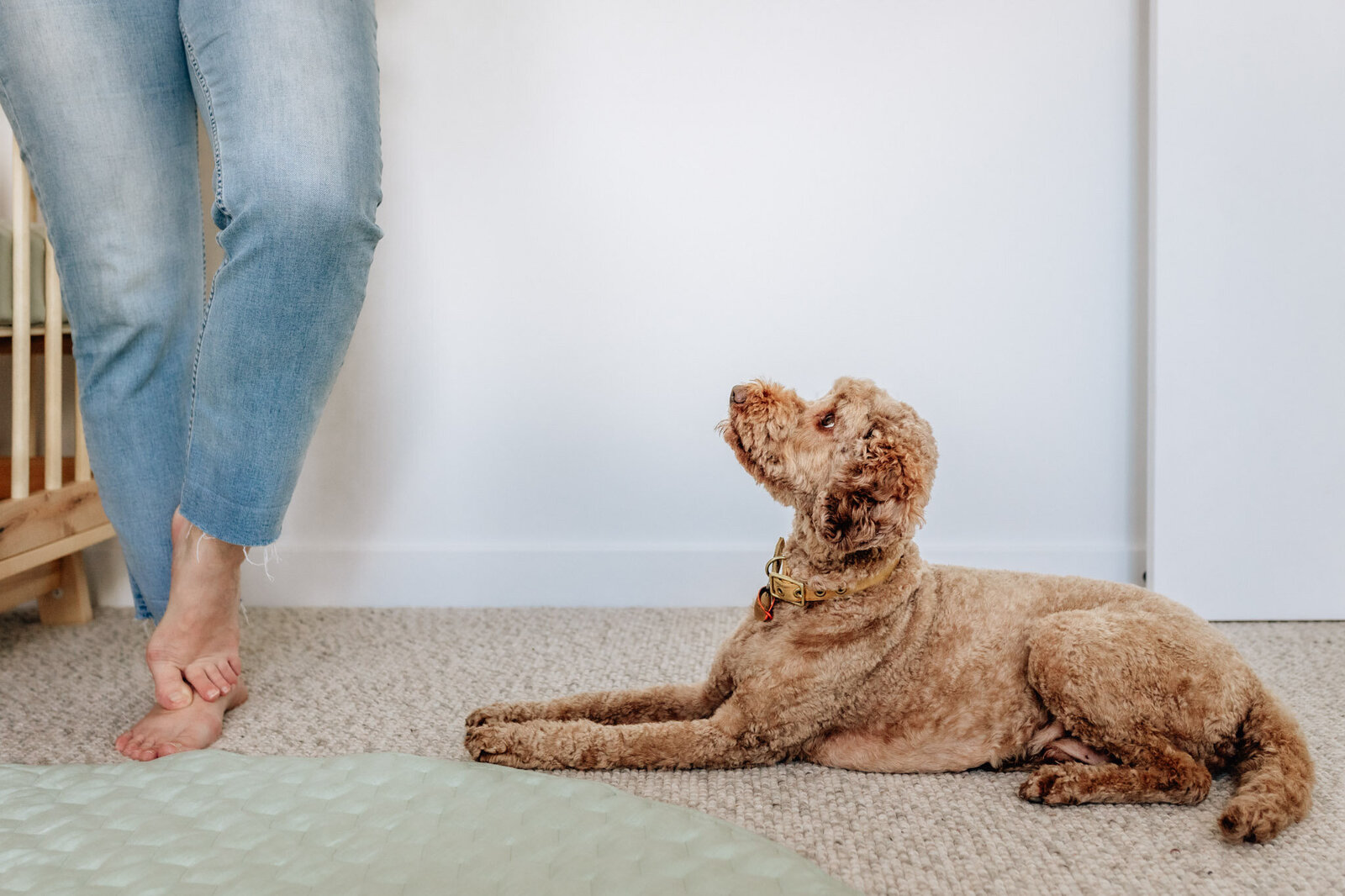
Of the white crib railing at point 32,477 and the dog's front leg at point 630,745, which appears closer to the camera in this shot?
the dog's front leg at point 630,745

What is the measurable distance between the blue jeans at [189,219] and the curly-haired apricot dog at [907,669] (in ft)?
1.51

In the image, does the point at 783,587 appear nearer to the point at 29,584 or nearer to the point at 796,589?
the point at 796,589

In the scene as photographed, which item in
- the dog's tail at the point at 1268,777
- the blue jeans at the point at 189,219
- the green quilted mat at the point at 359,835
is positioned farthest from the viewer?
the blue jeans at the point at 189,219

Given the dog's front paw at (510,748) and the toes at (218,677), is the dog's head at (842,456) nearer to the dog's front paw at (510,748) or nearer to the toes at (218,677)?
the dog's front paw at (510,748)

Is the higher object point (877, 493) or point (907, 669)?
point (877, 493)

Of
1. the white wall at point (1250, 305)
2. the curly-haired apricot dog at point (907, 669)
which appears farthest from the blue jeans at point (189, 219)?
the white wall at point (1250, 305)

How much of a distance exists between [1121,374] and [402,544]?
54.9 inches

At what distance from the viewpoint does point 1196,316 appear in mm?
1705

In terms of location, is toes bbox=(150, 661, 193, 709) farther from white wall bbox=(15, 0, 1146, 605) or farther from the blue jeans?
white wall bbox=(15, 0, 1146, 605)

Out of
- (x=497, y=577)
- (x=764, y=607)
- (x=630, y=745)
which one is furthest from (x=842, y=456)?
(x=497, y=577)

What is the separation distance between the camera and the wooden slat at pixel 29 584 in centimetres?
163

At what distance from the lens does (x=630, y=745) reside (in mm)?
1096

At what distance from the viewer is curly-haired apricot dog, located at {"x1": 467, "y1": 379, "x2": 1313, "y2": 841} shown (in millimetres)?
1028

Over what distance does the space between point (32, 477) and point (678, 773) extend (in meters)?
1.26
